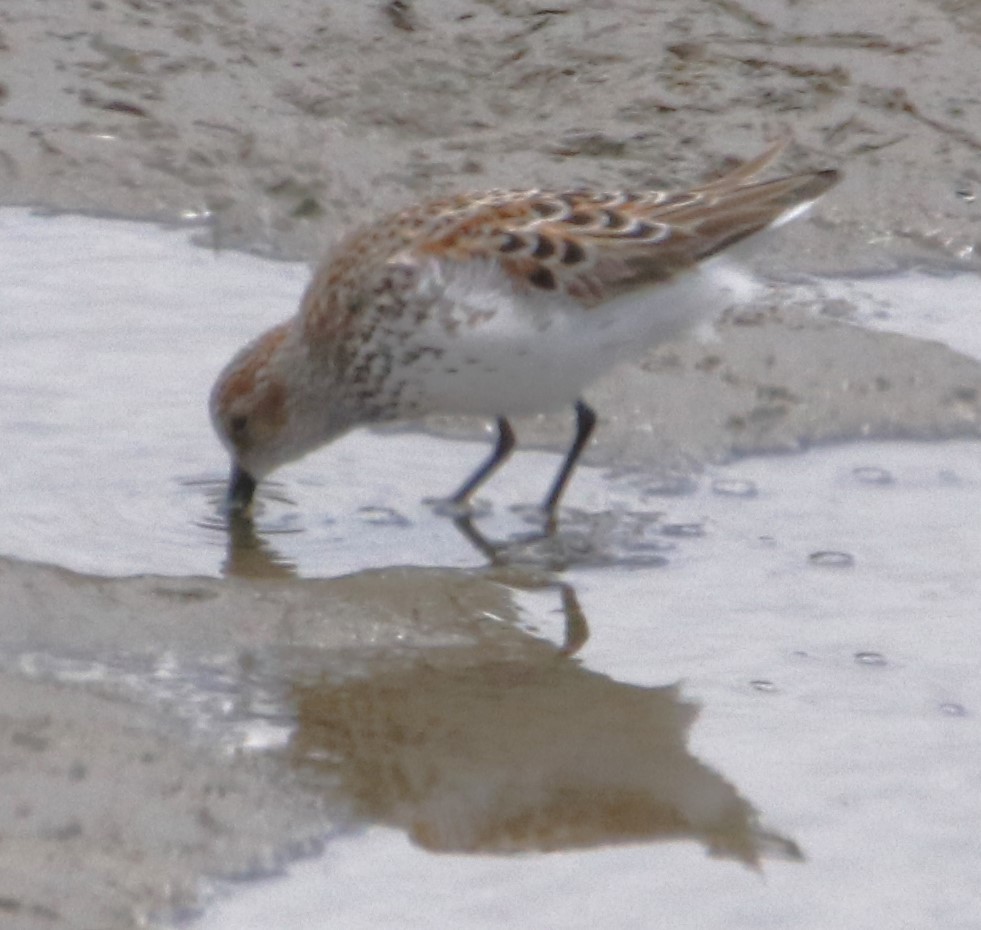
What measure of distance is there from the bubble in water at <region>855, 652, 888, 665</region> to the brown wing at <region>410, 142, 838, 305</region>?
4.36ft

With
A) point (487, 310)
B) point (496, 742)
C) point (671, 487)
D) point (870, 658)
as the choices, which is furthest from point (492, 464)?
point (496, 742)

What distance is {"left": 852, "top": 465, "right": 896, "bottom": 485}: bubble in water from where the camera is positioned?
22.9ft

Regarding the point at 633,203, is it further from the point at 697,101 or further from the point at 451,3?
the point at 451,3

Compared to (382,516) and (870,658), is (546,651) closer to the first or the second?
(870,658)

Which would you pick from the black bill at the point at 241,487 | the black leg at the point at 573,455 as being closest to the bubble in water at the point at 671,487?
the black leg at the point at 573,455

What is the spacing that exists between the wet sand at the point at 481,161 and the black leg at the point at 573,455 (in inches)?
12.8

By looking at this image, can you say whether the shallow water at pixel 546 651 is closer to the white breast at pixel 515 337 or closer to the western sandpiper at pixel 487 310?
the western sandpiper at pixel 487 310

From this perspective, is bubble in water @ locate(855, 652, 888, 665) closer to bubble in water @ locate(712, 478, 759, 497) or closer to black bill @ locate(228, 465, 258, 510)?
bubble in water @ locate(712, 478, 759, 497)

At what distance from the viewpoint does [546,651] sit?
18.8 feet

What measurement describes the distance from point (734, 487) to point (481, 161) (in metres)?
2.51

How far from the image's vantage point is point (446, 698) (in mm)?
5391

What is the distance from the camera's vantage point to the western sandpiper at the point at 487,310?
6.31 meters

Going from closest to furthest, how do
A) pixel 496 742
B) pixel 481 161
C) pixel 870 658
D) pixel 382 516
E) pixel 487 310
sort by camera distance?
pixel 496 742 → pixel 870 658 → pixel 487 310 → pixel 382 516 → pixel 481 161

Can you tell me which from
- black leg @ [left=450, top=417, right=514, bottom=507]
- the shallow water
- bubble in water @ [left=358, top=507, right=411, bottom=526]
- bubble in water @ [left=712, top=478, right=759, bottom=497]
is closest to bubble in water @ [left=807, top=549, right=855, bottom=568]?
the shallow water
